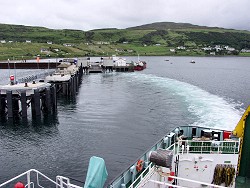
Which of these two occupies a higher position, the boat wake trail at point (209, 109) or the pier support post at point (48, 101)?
the pier support post at point (48, 101)

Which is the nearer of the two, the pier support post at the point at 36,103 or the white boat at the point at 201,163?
the white boat at the point at 201,163

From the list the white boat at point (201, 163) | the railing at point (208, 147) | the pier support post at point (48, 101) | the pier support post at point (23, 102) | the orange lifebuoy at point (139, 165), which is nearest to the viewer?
the white boat at point (201, 163)

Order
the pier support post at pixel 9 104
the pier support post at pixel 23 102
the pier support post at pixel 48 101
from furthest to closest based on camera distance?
1. the pier support post at pixel 48 101
2. the pier support post at pixel 9 104
3. the pier support post at pixel 23 102

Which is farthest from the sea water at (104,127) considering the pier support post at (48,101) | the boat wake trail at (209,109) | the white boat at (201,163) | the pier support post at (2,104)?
the white boat at (201,163)

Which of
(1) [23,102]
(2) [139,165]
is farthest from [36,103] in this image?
(2) [139,165]

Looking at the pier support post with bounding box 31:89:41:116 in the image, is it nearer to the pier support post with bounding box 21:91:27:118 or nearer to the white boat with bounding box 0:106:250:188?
the pier support post with bounding box 21:91:27:118

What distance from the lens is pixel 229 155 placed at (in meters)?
20.9

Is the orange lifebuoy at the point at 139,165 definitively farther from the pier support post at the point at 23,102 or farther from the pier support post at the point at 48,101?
the pier support post at the point at 48,101

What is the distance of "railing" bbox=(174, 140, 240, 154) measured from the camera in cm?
2088

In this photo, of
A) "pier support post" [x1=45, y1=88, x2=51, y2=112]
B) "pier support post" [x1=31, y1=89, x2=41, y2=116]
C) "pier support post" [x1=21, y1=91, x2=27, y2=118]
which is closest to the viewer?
"pier support post" [x1=21, y1=91, x2=27, y2=118]

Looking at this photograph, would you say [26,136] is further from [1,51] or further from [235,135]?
[1,51]

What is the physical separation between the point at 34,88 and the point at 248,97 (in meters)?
55.1

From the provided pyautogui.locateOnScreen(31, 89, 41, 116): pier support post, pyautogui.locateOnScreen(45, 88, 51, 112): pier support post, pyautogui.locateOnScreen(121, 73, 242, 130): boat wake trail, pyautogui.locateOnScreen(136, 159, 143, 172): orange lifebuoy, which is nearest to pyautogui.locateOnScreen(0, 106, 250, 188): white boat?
pyautogui.locateOnScreen(136, 159, 143, 172): orange lifebuoy

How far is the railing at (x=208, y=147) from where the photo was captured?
68.5ft
